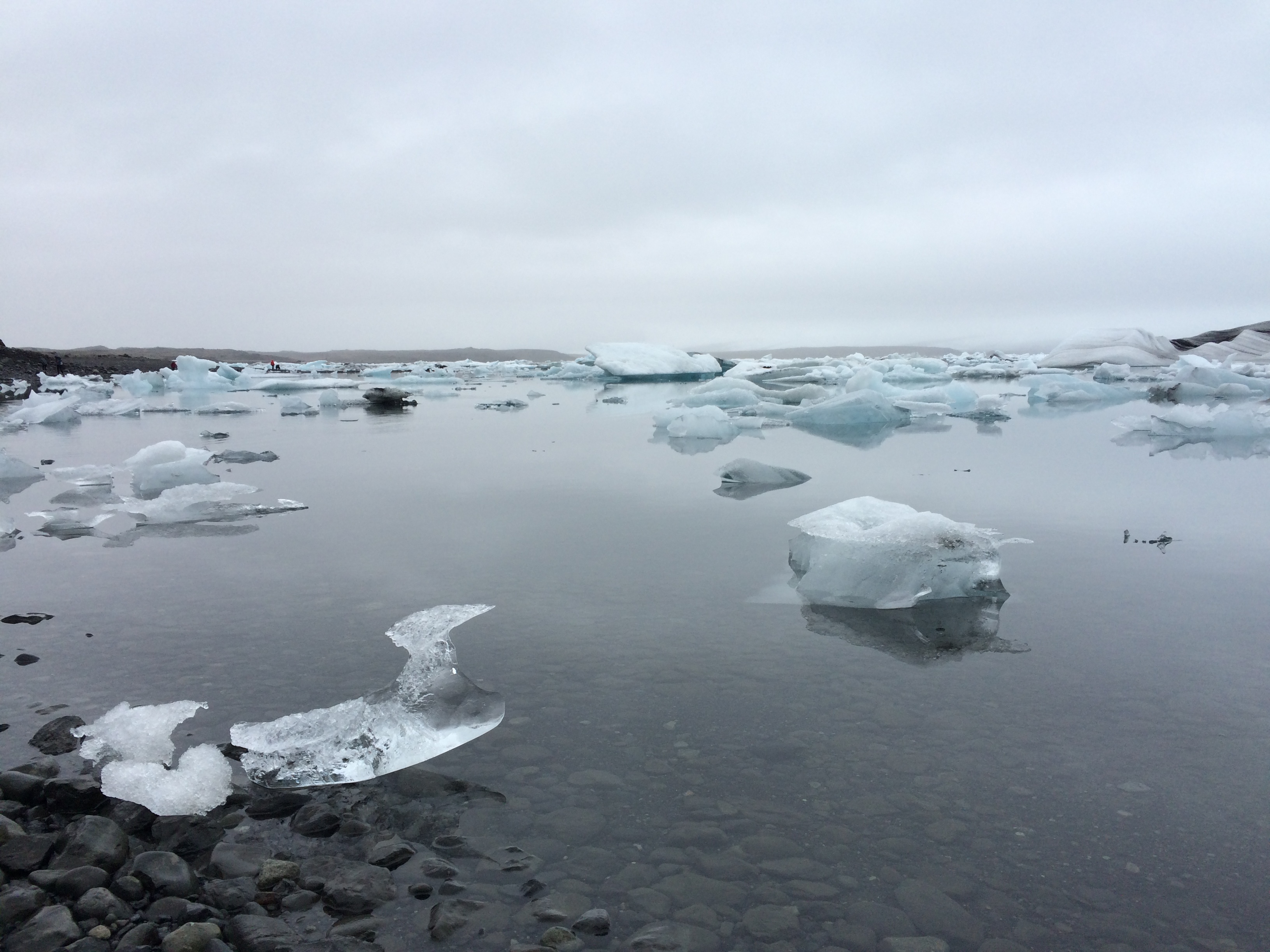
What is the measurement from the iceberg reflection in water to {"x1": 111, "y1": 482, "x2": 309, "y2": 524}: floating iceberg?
369cm

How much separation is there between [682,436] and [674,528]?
210 inches

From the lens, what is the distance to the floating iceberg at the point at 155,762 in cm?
180

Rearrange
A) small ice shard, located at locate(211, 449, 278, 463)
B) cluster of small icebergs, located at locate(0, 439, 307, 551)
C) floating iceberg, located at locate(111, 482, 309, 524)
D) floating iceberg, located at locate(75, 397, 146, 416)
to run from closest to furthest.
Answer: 1. cluster of small icebergs, located at locate(0, 439, 307, 551)
2. floating iceberg, located at locate(111, 482, 309, 524)
3. small ice shard, located at locate(211, 449, 278, 463)
4. floating iceberg, located at locate(75, 397, 146, 416)

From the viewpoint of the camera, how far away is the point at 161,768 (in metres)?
1.87

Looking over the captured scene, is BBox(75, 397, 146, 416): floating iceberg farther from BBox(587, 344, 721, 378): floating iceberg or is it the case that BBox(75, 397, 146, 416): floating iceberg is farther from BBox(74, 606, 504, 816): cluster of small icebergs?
BBox(587, 344, 721, 378): floating iceberg

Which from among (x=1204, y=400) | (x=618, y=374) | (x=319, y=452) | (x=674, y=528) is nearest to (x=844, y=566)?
(x=674, y=528)

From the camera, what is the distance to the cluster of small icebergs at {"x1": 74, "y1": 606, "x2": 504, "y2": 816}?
184cm

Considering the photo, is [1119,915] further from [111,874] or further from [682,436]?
[682,436]

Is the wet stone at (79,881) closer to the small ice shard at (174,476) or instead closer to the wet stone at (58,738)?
the wet stone at (58,738)

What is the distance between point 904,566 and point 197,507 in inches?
170

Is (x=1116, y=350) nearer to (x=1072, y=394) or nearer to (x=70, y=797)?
(x=1072, y=394)

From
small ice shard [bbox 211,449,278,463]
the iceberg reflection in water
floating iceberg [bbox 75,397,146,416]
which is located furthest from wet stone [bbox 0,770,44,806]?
floating iceberg [bbox 75,397,146,416]

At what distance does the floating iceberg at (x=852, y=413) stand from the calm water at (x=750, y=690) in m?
6.35

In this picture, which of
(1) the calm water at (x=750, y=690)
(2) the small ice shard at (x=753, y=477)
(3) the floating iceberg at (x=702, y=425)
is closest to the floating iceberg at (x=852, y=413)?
(3) the floating iceberg at (x=702, y=425)
